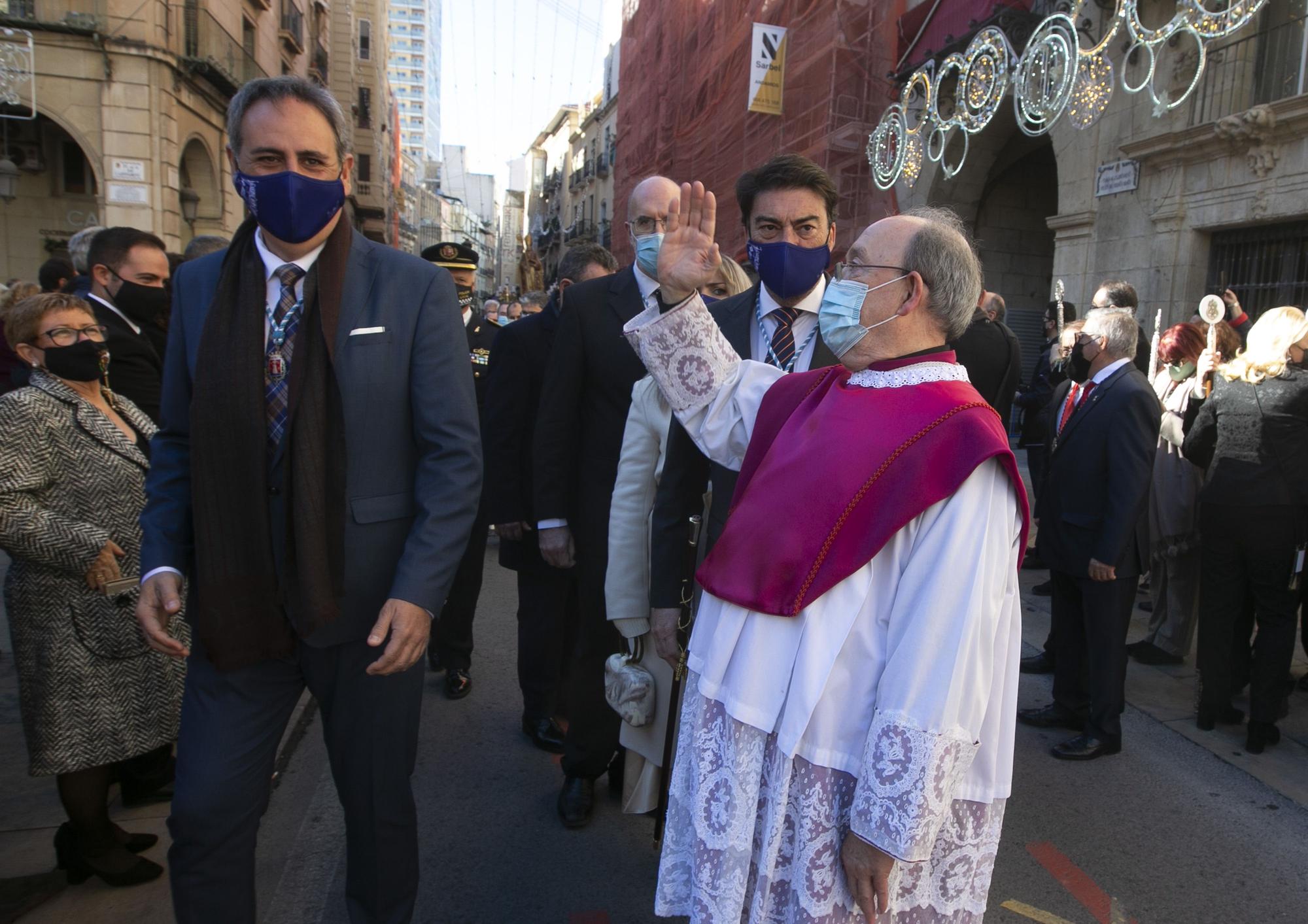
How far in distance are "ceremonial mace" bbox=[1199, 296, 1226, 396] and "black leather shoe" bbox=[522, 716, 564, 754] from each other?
3906 mm

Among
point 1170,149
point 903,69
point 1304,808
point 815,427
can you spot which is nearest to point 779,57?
point 903,69

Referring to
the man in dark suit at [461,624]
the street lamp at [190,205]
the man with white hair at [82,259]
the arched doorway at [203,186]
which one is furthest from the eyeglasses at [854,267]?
the arched doorway at [203,186]

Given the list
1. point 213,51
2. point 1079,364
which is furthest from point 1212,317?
point 213,51

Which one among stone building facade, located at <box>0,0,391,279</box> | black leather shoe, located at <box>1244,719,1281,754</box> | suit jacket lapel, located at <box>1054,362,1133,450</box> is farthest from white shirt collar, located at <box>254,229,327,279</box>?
stone building facade, located at <box>0,0,391,279</box>

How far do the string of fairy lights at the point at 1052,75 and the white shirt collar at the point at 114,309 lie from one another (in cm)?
603

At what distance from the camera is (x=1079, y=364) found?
436 centimetres

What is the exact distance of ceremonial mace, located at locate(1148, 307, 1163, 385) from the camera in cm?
622

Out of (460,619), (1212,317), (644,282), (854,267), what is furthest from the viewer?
(1212,317)

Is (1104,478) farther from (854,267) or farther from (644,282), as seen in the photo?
(854,267)

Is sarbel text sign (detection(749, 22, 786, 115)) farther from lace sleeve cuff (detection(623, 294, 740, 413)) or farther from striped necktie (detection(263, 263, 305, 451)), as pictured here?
striped necktie (detection(263, 263, 305, 451))

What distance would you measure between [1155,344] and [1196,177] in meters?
1.63

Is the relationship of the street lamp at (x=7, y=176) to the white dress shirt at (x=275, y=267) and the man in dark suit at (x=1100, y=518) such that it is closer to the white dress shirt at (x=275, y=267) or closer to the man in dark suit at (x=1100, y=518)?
the white dress shirt at (x=275, y=267)

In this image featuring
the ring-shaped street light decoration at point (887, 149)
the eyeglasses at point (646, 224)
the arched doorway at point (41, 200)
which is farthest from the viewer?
the arched doorway at point (41, 200)

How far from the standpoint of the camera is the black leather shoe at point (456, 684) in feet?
14.5
